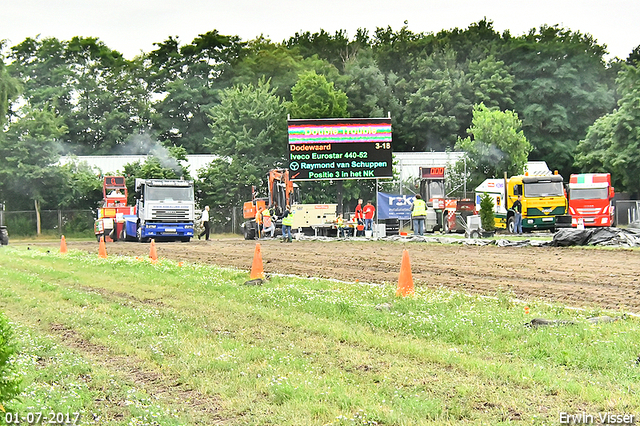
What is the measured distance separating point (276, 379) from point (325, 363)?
0.93m

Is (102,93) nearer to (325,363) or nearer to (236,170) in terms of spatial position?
(236,170)

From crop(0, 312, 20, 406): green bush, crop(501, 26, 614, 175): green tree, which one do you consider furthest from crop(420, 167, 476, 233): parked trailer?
crop(0, 312, 20, 406): green bush

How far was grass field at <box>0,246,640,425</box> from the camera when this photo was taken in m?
6.74

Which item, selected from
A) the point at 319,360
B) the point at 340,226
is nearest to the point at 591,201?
the point at 340,226

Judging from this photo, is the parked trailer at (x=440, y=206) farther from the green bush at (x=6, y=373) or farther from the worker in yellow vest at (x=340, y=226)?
the green bush at (x=6, y=373)

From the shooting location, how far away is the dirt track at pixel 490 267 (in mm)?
14575

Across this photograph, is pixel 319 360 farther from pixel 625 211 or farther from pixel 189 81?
pixel 189 81

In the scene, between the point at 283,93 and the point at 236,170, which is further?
the point at 283,93

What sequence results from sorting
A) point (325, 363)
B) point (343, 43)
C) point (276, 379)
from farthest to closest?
point (343, 43)
point (325, 363)
point (276, 379)

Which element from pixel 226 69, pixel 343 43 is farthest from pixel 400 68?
pixel 226 69

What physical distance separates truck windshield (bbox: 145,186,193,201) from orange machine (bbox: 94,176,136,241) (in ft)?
11.0

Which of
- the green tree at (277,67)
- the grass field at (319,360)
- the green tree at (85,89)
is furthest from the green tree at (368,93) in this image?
the grass field at (319,360)

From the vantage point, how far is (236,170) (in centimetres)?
5766

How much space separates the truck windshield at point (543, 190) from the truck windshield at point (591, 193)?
88 cm
